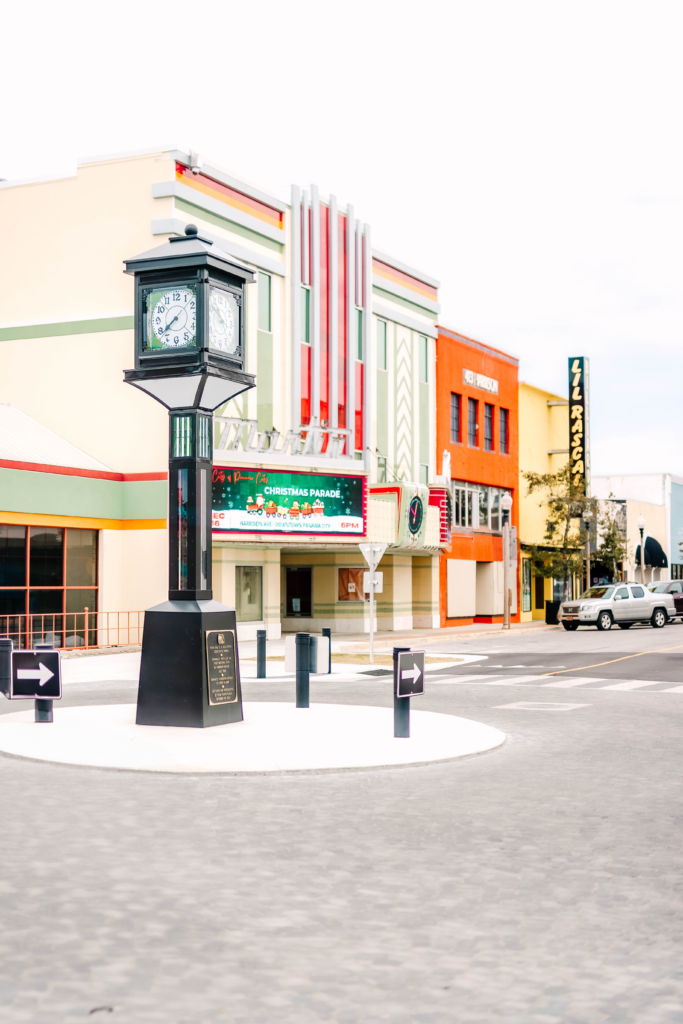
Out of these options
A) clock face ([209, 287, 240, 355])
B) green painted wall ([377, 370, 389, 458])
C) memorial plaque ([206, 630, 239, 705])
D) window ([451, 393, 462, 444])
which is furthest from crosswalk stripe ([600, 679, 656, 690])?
window ([451, 393, 462, 444])

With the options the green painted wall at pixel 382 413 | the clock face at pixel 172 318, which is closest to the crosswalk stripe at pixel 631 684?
the clock face at pixel 172 318

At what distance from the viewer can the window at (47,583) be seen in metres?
26.5

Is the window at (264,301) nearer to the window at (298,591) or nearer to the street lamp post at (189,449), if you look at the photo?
the window at (298,591)

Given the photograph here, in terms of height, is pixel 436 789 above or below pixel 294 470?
below

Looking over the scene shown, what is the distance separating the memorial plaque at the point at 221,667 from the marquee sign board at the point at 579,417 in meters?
39.1

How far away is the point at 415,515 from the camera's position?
3812 cm

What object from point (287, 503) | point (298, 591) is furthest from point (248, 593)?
point (298, 591)

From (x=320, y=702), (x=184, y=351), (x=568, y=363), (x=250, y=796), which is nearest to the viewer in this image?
(x=250, y=796)

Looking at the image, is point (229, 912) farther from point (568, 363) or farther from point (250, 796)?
point (568, 363)

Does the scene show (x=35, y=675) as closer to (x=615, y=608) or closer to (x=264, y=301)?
(x=264, y=301)

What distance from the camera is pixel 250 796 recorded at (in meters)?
9.30

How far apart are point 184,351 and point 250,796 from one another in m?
5.96

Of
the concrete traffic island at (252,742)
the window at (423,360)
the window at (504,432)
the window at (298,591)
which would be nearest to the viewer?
the concrete traffic island at (252,742)

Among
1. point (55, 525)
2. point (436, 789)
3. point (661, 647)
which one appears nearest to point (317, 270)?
point (55, 525)
